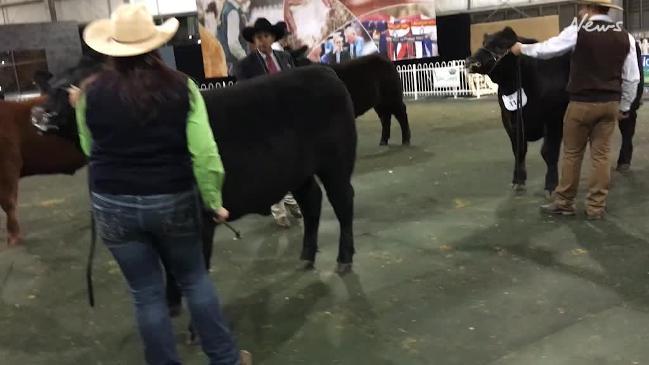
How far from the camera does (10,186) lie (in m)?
5.01

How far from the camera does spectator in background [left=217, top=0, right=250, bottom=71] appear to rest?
15.7 m

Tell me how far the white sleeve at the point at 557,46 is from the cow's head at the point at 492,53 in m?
0.64

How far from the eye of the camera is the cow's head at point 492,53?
5086mm

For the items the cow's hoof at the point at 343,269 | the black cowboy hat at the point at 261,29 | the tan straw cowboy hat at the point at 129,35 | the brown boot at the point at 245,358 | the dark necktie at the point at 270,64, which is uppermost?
the tan straw cowboy hat at the point at 129,35

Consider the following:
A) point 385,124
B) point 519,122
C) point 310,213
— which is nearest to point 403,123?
point 385,124

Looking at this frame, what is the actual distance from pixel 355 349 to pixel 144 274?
1.06m

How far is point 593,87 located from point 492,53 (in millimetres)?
1056

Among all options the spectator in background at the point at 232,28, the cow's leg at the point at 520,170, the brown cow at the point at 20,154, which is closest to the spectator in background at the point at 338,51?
the spectator in background at the point at 232,28

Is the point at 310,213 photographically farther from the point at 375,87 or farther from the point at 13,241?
the point at 375,87

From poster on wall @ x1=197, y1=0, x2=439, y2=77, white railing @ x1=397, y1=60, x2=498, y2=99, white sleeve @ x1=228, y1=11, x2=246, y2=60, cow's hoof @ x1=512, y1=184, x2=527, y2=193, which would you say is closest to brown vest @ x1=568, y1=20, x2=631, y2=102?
→ cow's hoof @ x1=512, y1=184, x2=527, y2=193

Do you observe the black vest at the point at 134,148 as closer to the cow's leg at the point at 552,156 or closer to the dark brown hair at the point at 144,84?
the dark brown hair at the point at 144,84

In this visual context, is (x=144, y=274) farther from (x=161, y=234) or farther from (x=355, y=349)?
(x=355, y=349)

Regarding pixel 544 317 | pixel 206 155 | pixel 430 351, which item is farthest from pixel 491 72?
pixel 206 155

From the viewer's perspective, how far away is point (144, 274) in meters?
2.31
